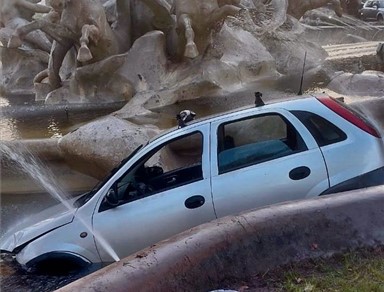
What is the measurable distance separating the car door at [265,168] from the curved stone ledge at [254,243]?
73 centimetres

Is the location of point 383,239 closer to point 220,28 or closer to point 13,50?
point 220,28

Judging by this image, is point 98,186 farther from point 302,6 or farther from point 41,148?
point 302,6

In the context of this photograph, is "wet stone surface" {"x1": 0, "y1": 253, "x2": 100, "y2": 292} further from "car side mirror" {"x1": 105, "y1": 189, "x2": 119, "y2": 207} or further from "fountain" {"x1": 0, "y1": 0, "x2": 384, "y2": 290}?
"fountain" {"x1": 0, "y1": 0, "x2": 384, "y2": 290}

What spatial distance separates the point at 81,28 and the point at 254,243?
34.8 feet

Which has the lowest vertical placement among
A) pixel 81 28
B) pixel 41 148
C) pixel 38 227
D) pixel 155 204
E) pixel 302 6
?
pixel 302 6

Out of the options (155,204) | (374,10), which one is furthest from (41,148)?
(374,10)

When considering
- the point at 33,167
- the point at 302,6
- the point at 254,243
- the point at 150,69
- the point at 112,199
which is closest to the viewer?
the point at 254,243

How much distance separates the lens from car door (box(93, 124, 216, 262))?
193 inches

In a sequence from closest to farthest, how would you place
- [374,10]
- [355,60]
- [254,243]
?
1. [254,243]
2. [355,60]
3. [374,10]

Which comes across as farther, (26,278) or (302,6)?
(302,6)

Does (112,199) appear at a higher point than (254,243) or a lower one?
lower

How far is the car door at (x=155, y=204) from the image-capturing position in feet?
16.1

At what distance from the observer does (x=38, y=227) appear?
5395 millimetres

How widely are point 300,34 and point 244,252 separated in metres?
16.3
